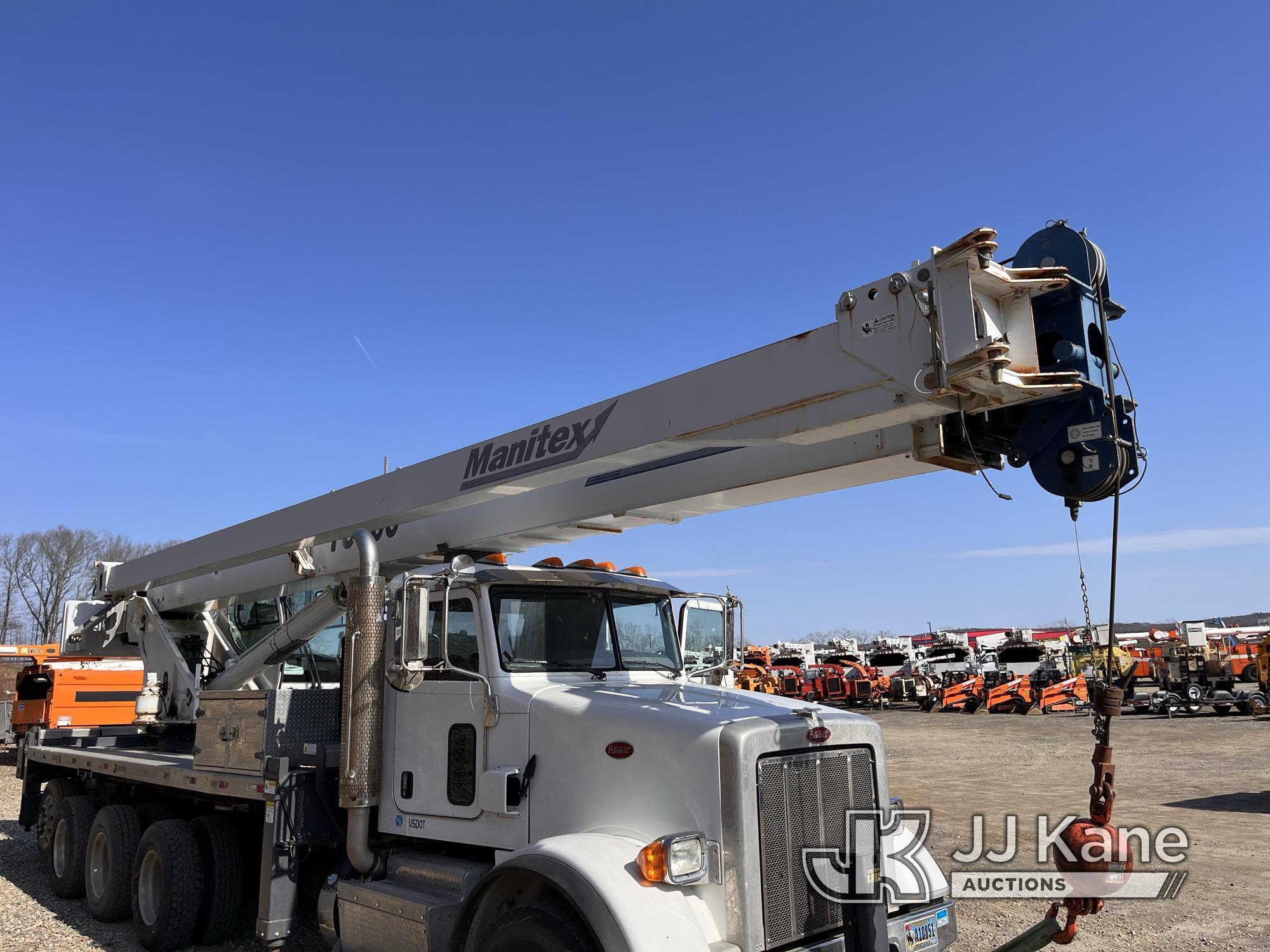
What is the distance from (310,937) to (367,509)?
3.31 meters

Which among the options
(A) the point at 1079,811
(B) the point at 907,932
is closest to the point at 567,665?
(B) the point at 907,932

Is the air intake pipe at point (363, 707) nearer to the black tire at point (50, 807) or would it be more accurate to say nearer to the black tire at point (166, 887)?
the black tire at point (166, 887)

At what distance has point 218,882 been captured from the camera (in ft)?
22.6

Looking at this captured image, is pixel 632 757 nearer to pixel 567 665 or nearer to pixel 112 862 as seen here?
pixel 567 665

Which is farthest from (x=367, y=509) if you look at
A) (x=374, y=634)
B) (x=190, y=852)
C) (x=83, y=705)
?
(x=83, y=705)

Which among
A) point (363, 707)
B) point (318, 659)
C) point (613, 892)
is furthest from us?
point (318, 659)

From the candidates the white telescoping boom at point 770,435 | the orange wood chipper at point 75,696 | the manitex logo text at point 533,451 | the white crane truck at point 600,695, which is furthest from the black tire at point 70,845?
the orange wood chipper at point 75,696

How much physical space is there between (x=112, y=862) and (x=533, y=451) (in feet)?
17.9

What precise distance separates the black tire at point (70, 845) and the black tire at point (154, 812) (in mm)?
819

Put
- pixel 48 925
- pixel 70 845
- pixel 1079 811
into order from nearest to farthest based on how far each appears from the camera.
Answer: pixel 48 925 → pixel 70 845 → pixel 1079 811

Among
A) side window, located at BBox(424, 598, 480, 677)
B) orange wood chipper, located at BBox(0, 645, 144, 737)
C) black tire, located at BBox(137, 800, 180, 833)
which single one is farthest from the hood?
orange wood chipper, located at BBox(0, 645, 144, 737)

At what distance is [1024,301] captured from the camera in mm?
3850

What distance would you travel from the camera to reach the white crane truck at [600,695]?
3.89 metres

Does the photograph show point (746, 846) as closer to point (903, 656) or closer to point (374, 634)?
point (374, 634)
